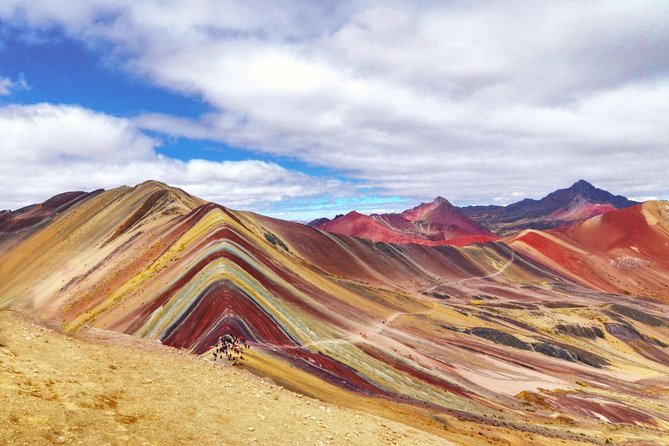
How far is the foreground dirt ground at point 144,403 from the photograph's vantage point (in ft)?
41.1

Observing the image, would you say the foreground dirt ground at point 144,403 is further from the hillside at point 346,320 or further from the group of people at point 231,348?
the hillside at point 346,320

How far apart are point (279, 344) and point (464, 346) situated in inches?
1385

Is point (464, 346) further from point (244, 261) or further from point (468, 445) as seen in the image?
point (468, 445)

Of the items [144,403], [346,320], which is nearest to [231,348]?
[144,403]

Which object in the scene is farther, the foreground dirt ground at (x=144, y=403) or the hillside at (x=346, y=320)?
the hillside at (x=346, y=320)

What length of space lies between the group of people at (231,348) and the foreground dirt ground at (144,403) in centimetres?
317

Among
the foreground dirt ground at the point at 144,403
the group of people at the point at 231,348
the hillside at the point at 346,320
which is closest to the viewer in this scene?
the foreground dirt ground at the point at 144,403

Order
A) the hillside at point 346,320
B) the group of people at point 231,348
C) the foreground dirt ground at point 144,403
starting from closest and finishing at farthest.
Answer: the foreground dirt ground at point 144,403 < the group of people at point 231,348 < the hillside at point 346,320

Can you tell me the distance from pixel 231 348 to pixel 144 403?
13.8 meters

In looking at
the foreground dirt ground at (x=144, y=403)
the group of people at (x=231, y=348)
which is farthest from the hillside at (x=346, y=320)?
the foreground dirt ground at (x=144, y=403)

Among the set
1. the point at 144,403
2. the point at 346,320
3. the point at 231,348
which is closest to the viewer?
the point at 144,403

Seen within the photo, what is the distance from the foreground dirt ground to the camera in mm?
12523

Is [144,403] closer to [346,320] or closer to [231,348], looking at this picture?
[231,348]

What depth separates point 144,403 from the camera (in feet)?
51.3
